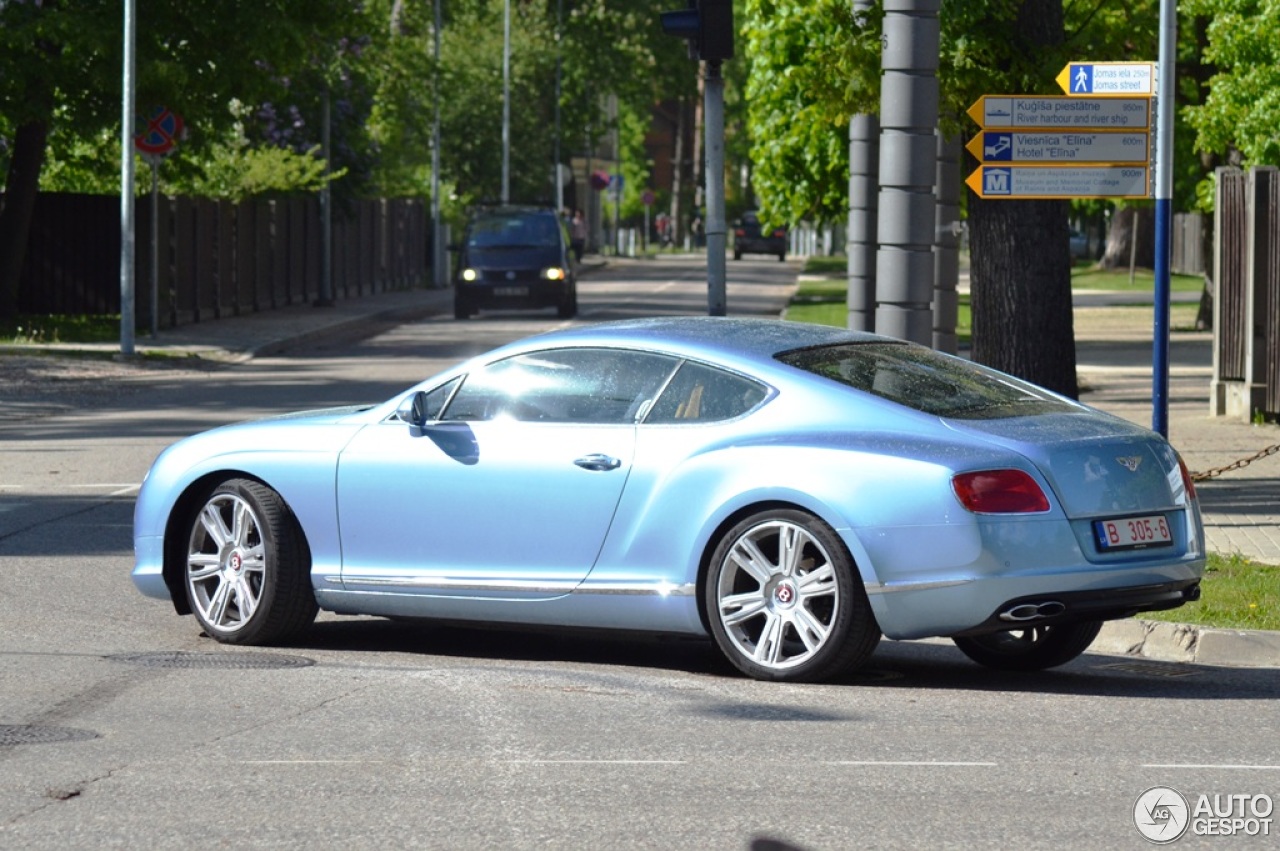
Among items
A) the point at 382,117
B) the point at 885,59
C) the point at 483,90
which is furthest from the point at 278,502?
the point at 483,90

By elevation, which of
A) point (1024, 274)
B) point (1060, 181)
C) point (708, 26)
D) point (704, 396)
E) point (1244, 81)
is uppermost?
point (1244, 81)

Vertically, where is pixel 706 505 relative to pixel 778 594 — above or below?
above

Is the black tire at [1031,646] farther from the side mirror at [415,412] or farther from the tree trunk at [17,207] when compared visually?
the tree trunk at [17,207]

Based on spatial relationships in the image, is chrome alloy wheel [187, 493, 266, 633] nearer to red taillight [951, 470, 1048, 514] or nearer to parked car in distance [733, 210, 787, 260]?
red taillight [951, 470, 1048, 514]

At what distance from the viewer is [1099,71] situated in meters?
12.6

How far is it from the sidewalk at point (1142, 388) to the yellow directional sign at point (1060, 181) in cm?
194

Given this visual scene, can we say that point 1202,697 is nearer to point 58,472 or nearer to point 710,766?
point 710,766

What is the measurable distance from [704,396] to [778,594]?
86cm

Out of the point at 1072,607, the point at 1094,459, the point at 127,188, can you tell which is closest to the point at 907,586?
the point at 1072,607

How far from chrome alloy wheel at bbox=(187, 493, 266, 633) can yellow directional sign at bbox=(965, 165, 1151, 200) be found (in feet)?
16.2

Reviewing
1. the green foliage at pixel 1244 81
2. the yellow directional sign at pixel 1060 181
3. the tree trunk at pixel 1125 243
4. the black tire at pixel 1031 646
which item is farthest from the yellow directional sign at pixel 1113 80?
the tree trunk at pixel 1125 243

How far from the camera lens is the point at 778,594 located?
321 inches

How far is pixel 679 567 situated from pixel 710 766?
1.65 metres

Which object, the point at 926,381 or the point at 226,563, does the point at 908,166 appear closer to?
the point at 926,381
